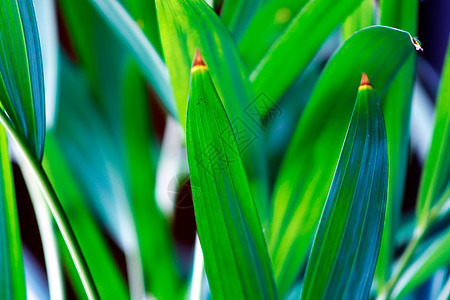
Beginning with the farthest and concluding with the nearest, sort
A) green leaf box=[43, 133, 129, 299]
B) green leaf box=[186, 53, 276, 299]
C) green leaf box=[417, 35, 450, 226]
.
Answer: green leaf box=[43, 133, 129, 299]
green leaf box=[417, 35, 450, 226]
green leaf box=[186, 53, 276, 299]

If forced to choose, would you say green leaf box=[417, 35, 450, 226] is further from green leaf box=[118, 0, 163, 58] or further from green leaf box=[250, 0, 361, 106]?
green leaf box=[118, 0, 163, 58]

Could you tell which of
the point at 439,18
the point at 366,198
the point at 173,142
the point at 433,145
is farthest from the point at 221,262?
the point at 439,18

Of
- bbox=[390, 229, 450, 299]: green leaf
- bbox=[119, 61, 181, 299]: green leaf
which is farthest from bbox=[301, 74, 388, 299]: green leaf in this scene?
bbox=[119, 61, 181, 299]: green leaf

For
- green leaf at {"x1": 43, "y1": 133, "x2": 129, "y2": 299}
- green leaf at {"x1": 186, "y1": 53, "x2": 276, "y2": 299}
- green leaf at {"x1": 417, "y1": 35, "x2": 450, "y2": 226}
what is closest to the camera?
green leaf at {"x1": 186, "y1": 53, "x2": 276, "y2": 299}

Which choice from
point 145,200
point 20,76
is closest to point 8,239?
point 20,76

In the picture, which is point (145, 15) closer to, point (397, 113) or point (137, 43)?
point (137, 43)

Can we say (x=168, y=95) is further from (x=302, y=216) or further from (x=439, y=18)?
(x=439, y=18)

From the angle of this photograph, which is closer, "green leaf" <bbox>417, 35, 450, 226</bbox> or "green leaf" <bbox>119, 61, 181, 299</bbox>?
"green leaf" <bbox>417, 35, 450, 226</bbox>
